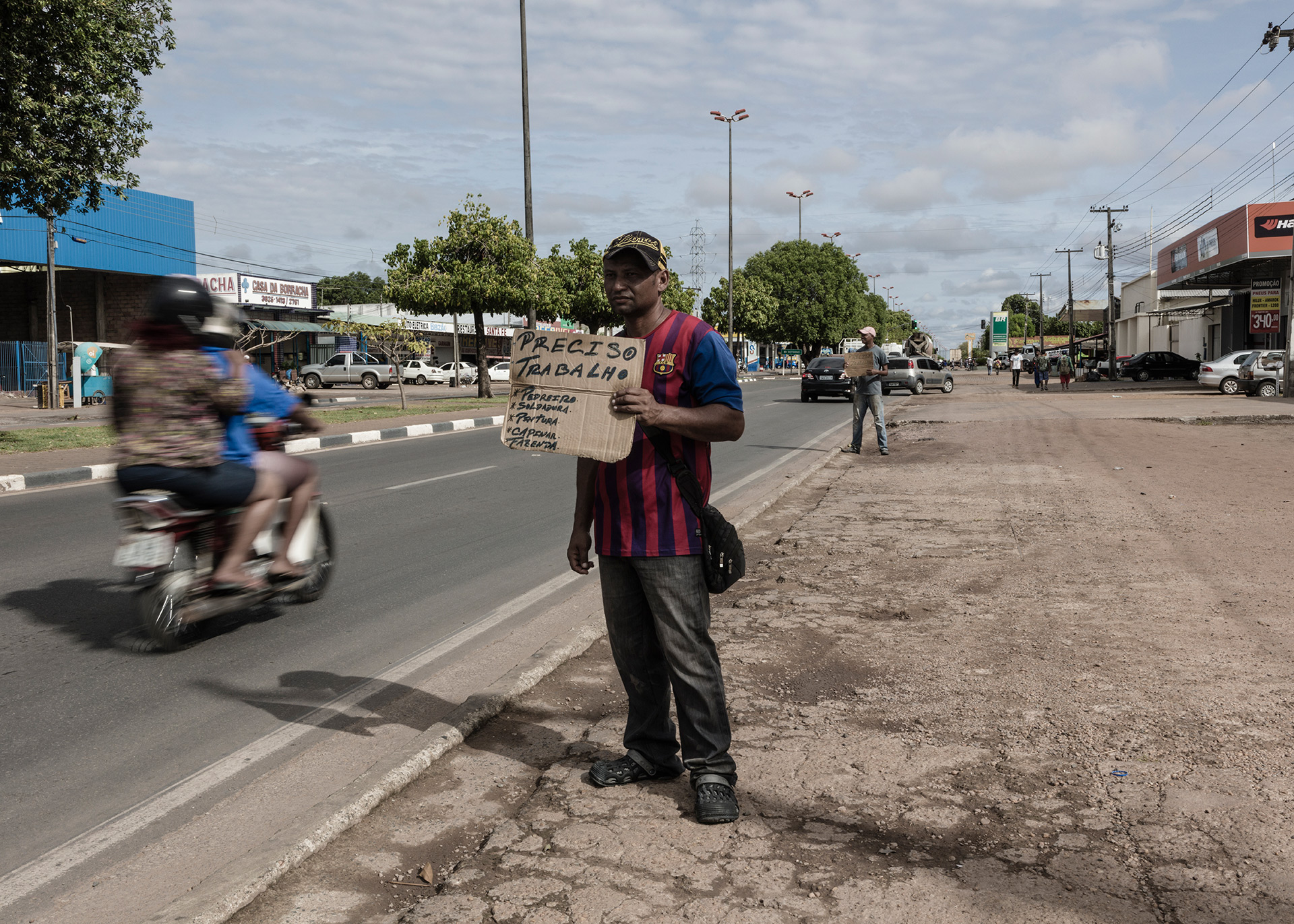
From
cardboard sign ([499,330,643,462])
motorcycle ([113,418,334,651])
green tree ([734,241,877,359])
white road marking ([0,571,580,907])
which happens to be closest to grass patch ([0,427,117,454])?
motorcycle ([113,418,334,651])

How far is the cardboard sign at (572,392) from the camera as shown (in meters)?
2.96

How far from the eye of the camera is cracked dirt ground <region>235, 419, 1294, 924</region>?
2.70 m

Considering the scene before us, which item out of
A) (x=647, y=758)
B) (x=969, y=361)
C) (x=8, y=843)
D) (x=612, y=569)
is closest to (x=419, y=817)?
(x=647, y=758)

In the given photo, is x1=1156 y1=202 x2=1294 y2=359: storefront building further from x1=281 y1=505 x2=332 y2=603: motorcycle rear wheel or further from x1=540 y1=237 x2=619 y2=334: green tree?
x1=281 y1=505 x2=332 y2=603: motorcycle rear wheel

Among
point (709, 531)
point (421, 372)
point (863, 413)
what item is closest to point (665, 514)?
point (709, 531)

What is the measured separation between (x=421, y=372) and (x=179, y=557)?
146 ft

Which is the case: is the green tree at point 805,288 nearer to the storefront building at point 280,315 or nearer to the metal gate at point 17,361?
the storefront building at point 280,315

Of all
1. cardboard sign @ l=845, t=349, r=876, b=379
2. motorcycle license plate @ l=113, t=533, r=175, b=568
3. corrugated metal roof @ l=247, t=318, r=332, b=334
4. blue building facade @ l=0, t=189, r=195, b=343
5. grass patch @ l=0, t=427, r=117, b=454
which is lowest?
motorcycle license plate @ l=113, t=533, r=175, b=568

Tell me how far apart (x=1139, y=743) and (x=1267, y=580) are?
3.29m

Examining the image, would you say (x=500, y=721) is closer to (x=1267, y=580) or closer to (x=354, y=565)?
→ (x=354, y=565)

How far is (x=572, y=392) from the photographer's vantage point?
10.0 ft

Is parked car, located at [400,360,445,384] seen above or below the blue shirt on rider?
above

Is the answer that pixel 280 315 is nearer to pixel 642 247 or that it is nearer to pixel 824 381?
pixel 824 381

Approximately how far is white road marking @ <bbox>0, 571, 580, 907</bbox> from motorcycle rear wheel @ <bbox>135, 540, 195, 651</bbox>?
105 centimetres
